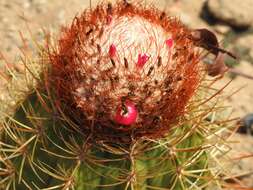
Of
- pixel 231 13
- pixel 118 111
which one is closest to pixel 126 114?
pixel 118 111

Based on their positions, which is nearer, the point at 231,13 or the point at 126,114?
the point at 126,114

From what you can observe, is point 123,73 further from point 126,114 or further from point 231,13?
point 231,13

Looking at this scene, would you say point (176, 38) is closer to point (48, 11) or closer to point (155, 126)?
point (155, 126)

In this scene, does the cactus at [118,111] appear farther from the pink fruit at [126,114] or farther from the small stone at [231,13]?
the small stone at [231,13]

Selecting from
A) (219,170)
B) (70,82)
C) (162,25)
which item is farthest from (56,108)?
(219,170)

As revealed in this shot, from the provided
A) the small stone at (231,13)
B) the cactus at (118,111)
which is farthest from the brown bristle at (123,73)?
the small stone at (231,13)

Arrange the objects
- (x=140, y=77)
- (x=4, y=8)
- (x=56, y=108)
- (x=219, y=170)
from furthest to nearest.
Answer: (x=4, y=8)
(x=219, y=170)
(x=56, y=108)
(x=140, y=77)
